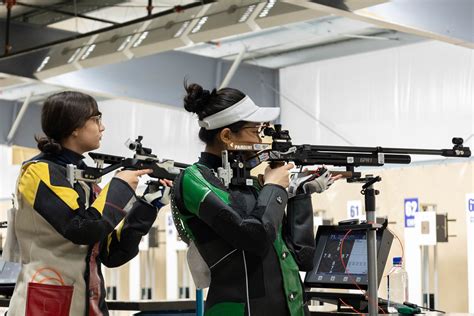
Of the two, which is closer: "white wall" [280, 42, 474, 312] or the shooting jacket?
the shooting jacket

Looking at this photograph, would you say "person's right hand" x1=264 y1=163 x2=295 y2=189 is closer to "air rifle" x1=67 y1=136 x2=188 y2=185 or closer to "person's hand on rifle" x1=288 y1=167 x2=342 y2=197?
"person's hand on rifle" x1=288 y1=167 x2=342 y2=197

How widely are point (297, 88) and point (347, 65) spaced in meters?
0.56

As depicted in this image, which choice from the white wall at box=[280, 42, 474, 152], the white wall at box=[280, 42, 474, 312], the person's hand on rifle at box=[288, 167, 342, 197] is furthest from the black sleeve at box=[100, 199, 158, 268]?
the white wall at box=[280, 42, 474, 152]

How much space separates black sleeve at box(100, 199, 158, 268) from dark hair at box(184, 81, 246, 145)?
0.35m

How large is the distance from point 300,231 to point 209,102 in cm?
44

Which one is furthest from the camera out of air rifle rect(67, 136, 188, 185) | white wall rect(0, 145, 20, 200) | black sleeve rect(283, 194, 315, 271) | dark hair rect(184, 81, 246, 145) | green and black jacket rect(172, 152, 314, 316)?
white wall rect(0, 145, 20, 200)

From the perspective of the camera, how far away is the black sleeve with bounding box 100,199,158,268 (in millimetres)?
2855

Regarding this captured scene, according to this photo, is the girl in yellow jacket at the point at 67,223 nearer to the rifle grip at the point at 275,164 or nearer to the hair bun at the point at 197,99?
the hair bun at the point at 197,99

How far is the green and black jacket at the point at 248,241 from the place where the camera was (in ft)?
7.84

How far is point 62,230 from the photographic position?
266 cm

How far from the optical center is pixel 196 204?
2.45 metres

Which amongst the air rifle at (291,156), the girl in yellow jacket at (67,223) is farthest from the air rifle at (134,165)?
the air rifle at (291,156)

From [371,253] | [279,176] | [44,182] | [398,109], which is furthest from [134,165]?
[398,109]

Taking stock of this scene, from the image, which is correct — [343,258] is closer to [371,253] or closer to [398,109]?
[371,253]
